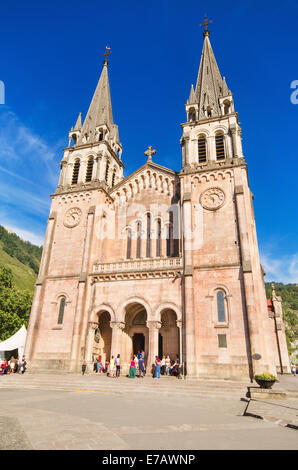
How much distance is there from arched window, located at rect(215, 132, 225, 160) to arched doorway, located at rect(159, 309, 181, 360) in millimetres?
16247

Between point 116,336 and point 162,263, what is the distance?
24.4 feet

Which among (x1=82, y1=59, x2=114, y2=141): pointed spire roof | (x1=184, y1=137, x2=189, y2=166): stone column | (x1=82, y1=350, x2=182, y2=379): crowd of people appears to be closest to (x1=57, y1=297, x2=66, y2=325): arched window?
(x1=82, y1=350, x2=182, y2=379): crowd of people

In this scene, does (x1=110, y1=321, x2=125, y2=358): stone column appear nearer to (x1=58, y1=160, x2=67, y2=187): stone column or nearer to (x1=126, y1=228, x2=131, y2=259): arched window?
(x1=126, y1=228, x2=131, y2=259): arched window

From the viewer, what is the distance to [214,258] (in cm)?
2550

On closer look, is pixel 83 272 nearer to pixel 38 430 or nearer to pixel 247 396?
pixel 247 396

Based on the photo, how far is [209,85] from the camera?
121 ft

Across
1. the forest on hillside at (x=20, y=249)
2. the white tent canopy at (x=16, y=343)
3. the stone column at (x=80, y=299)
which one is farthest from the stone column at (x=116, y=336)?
the forest on hillside at (x=20, y=249)

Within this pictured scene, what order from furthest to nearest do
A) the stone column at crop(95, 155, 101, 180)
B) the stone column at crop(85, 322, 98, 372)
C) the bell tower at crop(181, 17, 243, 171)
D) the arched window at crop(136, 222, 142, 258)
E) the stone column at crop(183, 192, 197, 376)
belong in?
the stone column at crop(95, 155, 101, 180) < the arched window at crop(136, 222, 142, 258) < the bell tower at crop(181, 17, 243, 171) < the stone column at crop(85, 322, 98, 372) < the stone column at crop(183, 192, 197, 376)

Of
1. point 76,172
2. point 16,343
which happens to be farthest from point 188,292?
point 76,172

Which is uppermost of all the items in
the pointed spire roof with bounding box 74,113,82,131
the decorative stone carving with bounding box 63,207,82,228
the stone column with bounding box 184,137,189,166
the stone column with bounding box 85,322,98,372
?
the pointed spire roof with bounding box 74,113,82,131

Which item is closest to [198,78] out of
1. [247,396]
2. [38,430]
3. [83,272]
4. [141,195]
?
[141,195]

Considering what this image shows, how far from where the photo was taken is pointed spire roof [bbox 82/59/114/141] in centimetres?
3903

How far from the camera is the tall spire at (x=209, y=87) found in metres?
34.0
